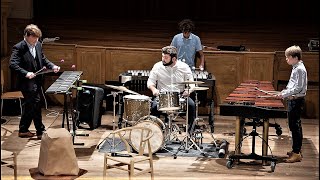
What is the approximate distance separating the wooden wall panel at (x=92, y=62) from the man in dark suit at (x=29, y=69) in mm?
1698

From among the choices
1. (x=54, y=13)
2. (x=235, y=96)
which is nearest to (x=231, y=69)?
(x=235, y=96)

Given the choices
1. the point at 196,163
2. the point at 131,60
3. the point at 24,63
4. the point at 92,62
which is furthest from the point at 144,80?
the point at 196,163

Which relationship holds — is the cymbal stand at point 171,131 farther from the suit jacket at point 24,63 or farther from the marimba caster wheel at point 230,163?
the suit jacket at point 24,63

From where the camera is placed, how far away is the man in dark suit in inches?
312

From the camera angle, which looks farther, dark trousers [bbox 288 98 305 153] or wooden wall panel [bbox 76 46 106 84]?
wooden wall panel [bbox 76 46 106 84]

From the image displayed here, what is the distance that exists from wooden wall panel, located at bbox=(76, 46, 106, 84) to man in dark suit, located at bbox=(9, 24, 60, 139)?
5.57 ft

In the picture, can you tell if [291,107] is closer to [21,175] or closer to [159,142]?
[159,142]

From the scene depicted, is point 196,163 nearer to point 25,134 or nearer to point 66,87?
point 66,87

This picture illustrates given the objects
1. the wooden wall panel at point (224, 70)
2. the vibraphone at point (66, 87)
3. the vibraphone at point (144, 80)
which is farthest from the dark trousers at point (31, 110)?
the wooden wall panel at point (224, 70)

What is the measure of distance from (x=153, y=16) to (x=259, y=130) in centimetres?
560

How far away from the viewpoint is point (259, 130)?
906cm

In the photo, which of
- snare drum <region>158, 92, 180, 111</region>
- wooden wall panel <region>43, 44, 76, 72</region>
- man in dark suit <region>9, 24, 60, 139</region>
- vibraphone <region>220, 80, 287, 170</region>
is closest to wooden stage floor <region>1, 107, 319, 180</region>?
vibraphone <region>220, 80, 287, 170</region>

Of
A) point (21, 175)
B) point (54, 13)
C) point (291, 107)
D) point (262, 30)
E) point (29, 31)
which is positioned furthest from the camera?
point (54, 13)

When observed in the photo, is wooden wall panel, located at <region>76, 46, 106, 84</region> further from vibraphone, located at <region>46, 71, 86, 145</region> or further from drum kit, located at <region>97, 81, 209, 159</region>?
drum kit, located at <region>97, 81, 209, 159</region>
